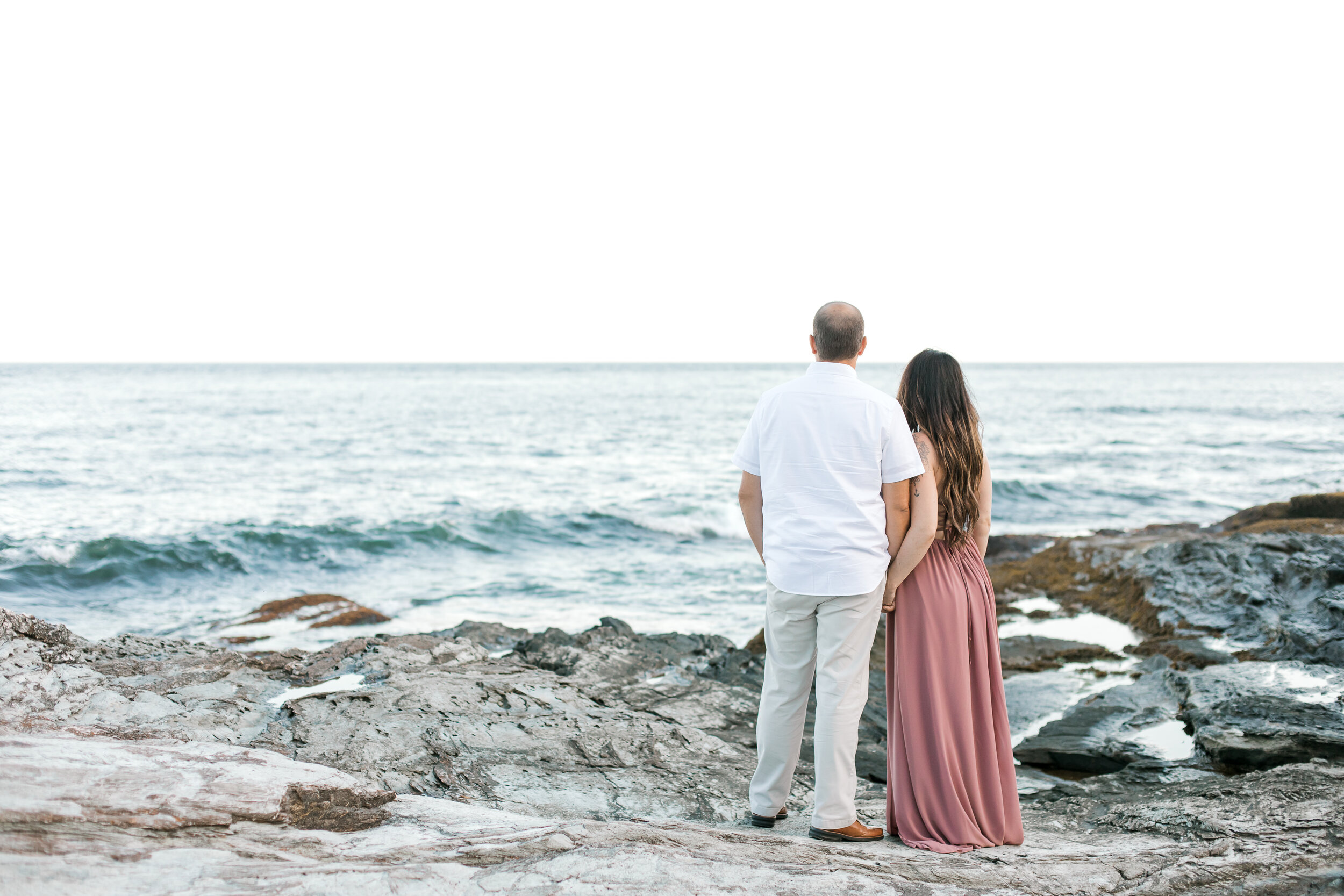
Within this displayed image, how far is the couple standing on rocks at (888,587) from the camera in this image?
3.14 meters

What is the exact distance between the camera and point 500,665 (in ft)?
18.4

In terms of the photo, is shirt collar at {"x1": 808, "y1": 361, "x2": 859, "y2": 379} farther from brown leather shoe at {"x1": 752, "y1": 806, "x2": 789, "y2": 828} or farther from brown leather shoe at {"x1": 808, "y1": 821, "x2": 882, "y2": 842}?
brown leather shoe at {"x1": 752, "y1": 806, "x2": 789, "y2": 828}

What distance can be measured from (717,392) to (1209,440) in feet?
145

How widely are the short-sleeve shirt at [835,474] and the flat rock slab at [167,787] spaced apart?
71.0 inches

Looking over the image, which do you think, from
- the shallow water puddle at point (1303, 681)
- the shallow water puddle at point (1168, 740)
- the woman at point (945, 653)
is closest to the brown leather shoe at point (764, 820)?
the woman at point (945, 653)

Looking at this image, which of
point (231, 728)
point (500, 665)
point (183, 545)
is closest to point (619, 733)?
point (500, 665)

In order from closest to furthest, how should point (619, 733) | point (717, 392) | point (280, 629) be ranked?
point (619, 733) → point (280, 629) → point (717, 392)

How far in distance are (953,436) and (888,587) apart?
68 centimetres

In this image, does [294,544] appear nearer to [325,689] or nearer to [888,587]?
[325,689]

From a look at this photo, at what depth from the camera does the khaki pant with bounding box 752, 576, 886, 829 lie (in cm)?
→ 317

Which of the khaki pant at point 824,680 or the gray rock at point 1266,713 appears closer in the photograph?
the khaki pant at point 824,680

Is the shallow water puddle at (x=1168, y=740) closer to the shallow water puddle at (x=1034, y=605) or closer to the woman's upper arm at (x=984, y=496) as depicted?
the woman's upper arm at (x=984, y=496)

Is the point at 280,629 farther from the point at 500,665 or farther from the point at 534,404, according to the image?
the point at 534,404

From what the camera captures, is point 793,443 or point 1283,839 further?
point 793,443
